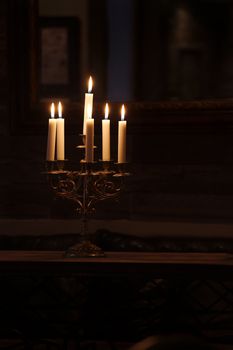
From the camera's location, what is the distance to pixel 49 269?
7.58 feet

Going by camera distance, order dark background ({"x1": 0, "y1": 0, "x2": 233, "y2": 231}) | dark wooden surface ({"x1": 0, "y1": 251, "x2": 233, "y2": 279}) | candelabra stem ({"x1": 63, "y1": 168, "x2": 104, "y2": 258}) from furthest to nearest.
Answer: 1. dark background ({"x1": 0, "y1": 0, "x2": 233, "y2": 231})
2. candelabra stem ({"x1": 63, "y1": 168, "x2": 104, "y2": 258})
3. dark wooden surface ({"x1": 0, "y1": 251, "x2": 233, "y2": 279})

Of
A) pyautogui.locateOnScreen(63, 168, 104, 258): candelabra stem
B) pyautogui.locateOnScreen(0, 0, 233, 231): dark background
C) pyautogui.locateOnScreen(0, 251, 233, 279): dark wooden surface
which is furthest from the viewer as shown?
pyautogui.locateOnScreen(0, 0, 233, 231): dark background

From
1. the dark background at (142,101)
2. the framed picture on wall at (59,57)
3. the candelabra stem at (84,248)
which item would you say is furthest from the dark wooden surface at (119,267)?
the framed picture on wall at (59,57)

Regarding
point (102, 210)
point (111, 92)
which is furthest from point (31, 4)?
point (102, 210)

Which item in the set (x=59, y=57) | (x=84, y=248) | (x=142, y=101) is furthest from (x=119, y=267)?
(x=59, y=57)

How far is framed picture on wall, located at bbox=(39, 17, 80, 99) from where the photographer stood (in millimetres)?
3283

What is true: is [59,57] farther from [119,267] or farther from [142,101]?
[119,267]

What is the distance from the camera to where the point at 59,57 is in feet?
10.9

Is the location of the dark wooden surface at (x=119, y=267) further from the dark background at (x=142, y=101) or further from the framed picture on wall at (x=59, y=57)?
the framed picture on wall at (x=59, y=57)

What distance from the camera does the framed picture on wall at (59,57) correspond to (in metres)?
3.28

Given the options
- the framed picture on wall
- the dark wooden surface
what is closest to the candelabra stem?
the dark wooden surface

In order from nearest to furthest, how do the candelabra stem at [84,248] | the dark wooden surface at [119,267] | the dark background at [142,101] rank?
the dark wooden surface at [119,267]
the candelabra stem at [84,248]
the dark background at [142,101]

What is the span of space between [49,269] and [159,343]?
4.01ft

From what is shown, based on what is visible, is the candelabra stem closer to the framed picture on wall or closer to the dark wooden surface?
the dark wooden surface
